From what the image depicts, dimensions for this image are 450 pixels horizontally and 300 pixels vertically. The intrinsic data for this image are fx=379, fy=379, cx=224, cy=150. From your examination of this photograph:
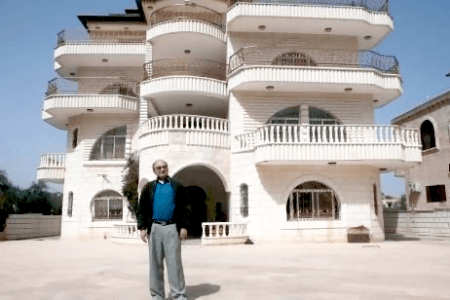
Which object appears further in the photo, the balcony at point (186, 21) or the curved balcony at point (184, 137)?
the balcony at point (186, 21)

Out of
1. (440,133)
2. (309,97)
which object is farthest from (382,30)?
(440,133)

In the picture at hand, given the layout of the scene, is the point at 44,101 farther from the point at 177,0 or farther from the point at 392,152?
the point at 392,152

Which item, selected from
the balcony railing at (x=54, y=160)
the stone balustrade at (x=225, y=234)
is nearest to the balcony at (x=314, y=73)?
the stone balustrade at (x=225, y=234)

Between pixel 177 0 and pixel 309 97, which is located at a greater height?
pixel 177 0

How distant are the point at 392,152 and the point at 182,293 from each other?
12.5 meters

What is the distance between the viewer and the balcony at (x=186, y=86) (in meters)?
18.3

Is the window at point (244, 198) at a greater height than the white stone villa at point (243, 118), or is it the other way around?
the white stone villa at point (243, 118)

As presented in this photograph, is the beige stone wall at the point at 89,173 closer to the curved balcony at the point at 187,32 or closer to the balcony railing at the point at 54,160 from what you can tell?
the balcony railing at the point at 54,160

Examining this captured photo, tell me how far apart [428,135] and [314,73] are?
47.7ft

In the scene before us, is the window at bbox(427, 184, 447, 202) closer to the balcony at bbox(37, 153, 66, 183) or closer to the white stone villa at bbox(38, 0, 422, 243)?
the white stone villa at bbox(38, 0, 422, 243)

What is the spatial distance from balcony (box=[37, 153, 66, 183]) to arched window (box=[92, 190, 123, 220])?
10.4 ft

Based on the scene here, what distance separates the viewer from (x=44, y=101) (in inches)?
841

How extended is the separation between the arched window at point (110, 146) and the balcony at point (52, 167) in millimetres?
2391

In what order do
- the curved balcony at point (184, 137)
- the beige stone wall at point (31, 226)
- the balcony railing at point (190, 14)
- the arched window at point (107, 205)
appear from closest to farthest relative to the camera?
the curved balcony at point (184, 137)
the beige stone wall at point (31, 226)
the balcony railing at point (190, 14)
the arched window at point (107, 205)
